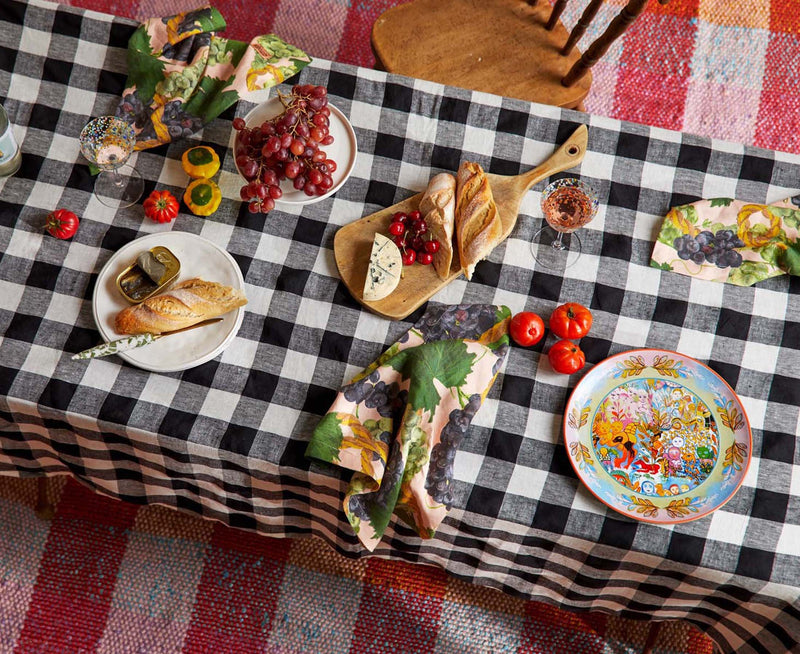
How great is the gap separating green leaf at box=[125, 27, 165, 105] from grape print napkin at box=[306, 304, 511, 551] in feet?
2.56

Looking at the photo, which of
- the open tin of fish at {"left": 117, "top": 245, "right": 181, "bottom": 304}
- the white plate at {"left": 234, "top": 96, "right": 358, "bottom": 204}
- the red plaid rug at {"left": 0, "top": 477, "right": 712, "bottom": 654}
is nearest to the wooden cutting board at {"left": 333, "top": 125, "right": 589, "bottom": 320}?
the white plate at {"left": 234, "top": 96, "right": 358, "bottom": 204}

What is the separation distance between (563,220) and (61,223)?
1005mm

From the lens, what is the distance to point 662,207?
4.76 ft

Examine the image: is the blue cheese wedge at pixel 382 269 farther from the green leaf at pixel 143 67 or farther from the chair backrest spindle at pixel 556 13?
the chair backrest spindle at pixel 556 13

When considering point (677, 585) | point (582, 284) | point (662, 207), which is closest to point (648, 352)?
point (582, 284)

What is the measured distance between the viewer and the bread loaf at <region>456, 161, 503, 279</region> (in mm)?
1365

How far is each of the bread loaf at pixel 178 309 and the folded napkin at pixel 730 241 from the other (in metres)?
0.87

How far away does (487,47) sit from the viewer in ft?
5.87

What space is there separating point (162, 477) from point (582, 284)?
3.11 feet

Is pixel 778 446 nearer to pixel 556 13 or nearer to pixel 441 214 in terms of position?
pixel 441 214

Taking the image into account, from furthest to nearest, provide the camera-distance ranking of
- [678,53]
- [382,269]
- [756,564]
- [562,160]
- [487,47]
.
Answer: [678,53]
[487,47]
[562,160]
[382,269]
[756,564]

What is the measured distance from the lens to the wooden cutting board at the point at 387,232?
1370 millimetres

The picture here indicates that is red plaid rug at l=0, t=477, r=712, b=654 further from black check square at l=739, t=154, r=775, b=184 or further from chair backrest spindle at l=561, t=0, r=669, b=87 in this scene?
chair backrest spindle at l=561, t=0, r=669, b=87

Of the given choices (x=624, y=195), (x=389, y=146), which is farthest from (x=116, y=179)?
(x=624, y=195)
